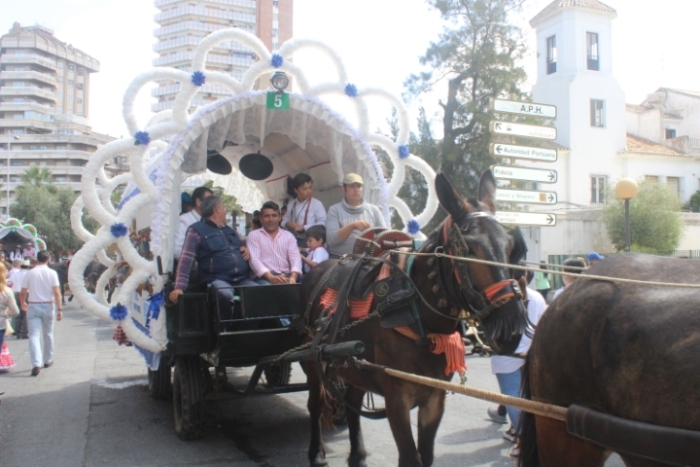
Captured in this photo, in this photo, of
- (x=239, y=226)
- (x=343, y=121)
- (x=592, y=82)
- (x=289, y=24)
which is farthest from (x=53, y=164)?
(x=343, y=121)

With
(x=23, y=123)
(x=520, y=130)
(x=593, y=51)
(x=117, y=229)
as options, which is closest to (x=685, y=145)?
(x=593, y=51)

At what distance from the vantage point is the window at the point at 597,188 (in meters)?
32.6

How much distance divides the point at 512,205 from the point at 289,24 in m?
57.4

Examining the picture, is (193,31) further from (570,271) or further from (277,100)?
(570,271)

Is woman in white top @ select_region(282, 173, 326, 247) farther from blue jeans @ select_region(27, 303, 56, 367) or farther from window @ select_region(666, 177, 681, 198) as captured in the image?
window @ select_region(666, 177, 681, 198)

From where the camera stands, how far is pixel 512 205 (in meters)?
15.6

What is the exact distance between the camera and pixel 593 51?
33.3m

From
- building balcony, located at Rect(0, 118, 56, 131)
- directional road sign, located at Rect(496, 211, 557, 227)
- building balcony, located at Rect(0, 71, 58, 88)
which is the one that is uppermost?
building balcony, located at Rect(0, 71, 58, 88)

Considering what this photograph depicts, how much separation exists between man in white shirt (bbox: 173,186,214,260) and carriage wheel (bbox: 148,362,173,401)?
172cm

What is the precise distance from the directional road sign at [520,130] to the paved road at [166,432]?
564cm

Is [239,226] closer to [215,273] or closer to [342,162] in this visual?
[342,162]

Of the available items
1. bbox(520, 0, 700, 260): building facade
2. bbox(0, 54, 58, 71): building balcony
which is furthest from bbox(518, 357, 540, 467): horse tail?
bbox(0, 54, 58, 71): building balcony

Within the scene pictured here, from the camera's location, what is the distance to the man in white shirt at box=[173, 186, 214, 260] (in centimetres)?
634

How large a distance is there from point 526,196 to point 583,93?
2141 cm
